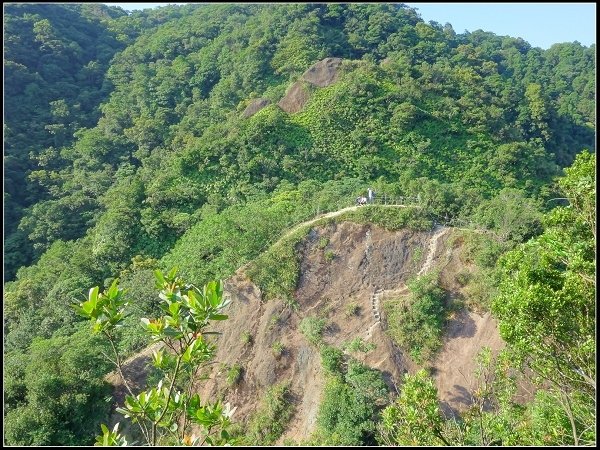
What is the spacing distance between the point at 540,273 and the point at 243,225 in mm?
13270

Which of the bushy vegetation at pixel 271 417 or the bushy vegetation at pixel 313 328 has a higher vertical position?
the bushy vegetation at pixel 313 328

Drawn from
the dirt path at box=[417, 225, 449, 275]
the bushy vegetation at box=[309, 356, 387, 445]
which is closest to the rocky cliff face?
the dirt path at box=[417, 225, 449, 275]

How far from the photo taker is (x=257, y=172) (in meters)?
25.0

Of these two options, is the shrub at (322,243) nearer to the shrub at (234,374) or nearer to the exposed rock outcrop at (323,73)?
the shrub at (234,374)

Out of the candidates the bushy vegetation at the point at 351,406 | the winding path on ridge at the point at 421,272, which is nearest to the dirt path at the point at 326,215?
the winding path on ridge at the point at 421,272

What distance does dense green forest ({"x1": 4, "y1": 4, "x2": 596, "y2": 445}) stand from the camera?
6.18 m

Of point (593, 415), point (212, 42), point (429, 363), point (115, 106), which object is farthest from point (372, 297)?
point (212, 42)

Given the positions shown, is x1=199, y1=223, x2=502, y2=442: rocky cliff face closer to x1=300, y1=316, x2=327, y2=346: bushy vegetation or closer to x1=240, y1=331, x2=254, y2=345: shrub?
x1=240, y1=331, x2=254, y2=345: shrub

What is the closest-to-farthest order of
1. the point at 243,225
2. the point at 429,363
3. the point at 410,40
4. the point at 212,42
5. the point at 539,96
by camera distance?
the point at 429,363 < the point at 243,225 < the point at 539,96 < the point at 410,40 < the point at 212,42

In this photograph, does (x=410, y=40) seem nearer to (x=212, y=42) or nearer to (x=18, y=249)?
(x=212, y=42)

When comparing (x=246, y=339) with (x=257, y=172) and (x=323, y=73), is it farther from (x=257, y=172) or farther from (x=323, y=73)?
(x=323, y=73)

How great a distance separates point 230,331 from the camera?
16453mm

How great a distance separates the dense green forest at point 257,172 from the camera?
6184mm

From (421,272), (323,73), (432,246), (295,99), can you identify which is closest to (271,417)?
(421,272)
